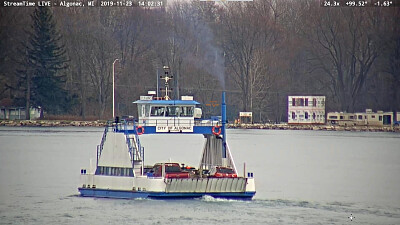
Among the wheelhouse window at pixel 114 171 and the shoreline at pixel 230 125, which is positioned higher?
the shoreline at pixel 230 125

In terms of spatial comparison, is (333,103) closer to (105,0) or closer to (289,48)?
(289,48)

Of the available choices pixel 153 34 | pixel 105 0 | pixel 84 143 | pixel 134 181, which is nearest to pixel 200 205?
pixel 134 181

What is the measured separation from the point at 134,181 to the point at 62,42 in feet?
285

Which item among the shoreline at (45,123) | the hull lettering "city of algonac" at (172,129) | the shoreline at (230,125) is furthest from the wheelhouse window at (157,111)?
the shoreline at (45,123)

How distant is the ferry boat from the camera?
52.2 metres

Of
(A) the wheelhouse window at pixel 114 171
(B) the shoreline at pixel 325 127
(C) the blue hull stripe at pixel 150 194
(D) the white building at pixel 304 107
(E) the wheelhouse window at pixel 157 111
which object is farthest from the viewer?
(D) the white building at pixel 304 107

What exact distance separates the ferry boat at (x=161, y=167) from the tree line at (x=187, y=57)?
7058 centimetres

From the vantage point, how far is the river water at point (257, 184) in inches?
2018

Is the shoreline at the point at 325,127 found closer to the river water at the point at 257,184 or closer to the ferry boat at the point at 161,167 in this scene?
the river water at the point at 257,184

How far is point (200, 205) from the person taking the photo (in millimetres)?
52562

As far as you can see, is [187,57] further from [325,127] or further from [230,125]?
[325,127]

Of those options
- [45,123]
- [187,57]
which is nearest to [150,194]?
[187,57]

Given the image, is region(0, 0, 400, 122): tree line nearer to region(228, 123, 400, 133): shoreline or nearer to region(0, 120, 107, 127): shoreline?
region(0, 120, 107, 127): shoreline

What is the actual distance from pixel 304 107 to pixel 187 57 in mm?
22313
